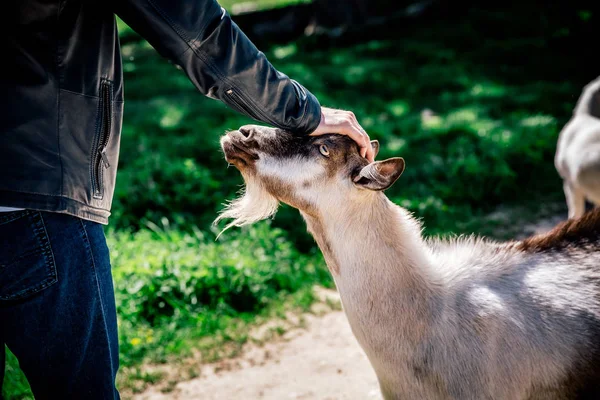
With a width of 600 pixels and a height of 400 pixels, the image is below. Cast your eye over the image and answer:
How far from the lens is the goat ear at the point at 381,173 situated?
256 centimetres

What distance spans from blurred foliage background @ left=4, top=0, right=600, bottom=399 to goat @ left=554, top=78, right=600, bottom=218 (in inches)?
31.2

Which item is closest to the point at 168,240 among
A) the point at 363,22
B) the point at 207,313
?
the point at 207,313

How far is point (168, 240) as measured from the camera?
5598 millimetres

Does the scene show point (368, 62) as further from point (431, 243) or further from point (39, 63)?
point (39, 63)

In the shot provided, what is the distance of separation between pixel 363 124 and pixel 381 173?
566cm

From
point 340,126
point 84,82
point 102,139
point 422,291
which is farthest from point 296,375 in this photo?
point 84,82

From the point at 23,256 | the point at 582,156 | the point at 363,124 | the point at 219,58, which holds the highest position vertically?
the point at 363,124

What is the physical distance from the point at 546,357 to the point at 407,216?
33.5 inches

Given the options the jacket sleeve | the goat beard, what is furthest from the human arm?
the goat beard

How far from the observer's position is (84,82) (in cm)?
210

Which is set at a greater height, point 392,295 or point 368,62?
point 368,62

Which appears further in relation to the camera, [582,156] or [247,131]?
[582,156]

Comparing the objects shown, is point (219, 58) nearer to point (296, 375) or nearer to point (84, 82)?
point (84, 82)

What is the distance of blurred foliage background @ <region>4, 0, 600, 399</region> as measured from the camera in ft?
16.0
